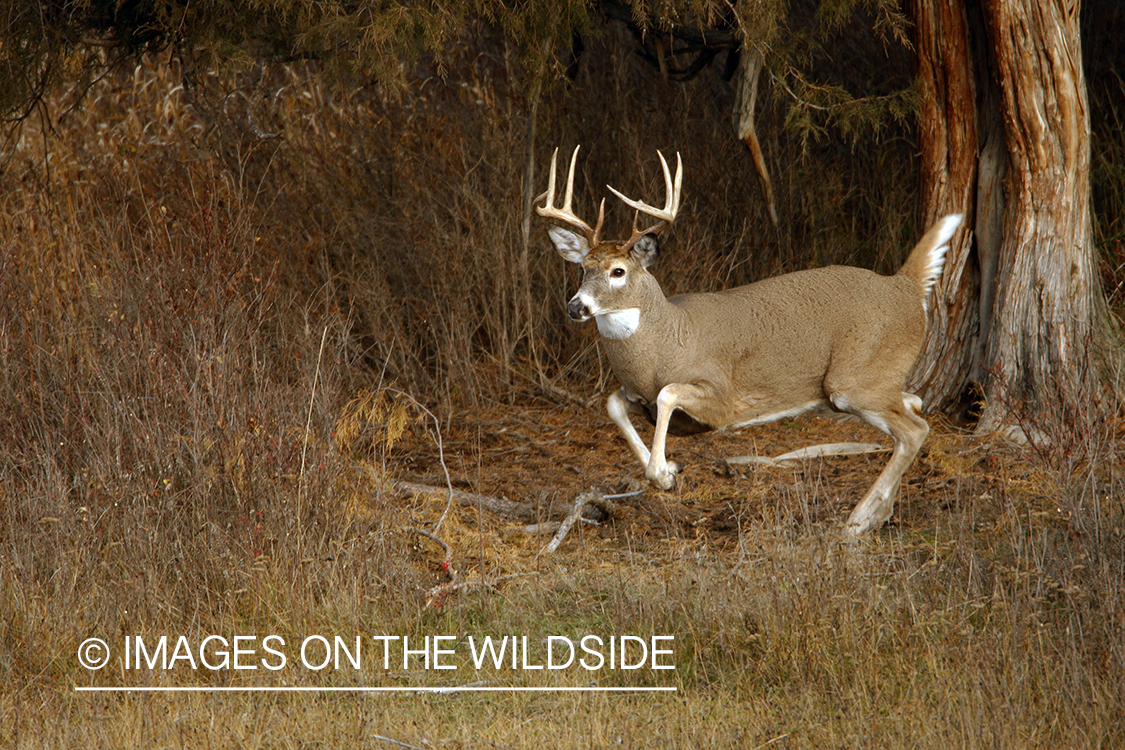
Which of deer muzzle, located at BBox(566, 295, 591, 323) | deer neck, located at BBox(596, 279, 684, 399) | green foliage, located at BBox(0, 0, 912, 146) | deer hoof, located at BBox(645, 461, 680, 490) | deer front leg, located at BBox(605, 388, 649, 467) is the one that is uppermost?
green foliage, located at BBox(0, 0, 912, 146)

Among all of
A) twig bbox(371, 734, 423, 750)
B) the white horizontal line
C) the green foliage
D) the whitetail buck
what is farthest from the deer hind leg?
twig bbox(371, 734, 423, 750)

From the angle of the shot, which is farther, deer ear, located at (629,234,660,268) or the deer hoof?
deer ear, located at (629,234,660,268)

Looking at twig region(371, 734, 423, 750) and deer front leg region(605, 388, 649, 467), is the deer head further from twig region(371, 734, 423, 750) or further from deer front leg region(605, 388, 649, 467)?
twig region(371, 734, 423, 750)

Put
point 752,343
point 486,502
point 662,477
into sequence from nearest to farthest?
point 662,477 < point 752,343 < point 486,502

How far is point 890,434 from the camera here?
6395mm

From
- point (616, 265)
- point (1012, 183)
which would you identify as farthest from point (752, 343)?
point (1012, 183)

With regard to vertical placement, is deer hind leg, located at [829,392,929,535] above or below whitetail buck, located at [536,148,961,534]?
below

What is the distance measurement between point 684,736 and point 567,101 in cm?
686

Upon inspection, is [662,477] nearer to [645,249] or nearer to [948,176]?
[645,249]

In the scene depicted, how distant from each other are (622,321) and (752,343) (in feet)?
2.34

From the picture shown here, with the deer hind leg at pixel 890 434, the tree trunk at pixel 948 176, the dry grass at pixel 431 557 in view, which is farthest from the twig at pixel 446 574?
the tree trunk at pixel 948 176

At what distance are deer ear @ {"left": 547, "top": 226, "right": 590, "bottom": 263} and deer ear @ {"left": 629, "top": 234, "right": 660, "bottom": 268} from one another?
257 millimetres

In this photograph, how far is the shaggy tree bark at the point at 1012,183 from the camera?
7.07 meters

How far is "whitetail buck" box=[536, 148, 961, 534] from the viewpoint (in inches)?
242
